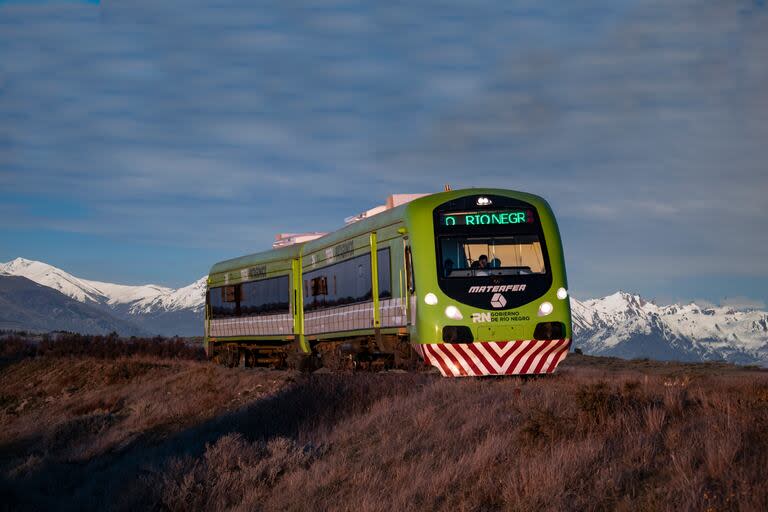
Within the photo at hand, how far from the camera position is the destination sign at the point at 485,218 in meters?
18.6

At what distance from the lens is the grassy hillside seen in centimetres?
944

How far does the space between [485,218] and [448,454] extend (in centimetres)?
780

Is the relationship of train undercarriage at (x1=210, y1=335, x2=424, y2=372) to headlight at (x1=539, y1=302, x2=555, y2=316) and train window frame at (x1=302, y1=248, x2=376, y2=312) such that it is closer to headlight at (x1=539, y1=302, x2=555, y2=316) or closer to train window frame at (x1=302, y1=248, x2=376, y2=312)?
train window frame at (x1=302, y1=248, x2=376, y2=312)

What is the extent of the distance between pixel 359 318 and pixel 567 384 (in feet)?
26.7

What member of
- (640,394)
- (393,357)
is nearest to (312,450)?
(640,394)

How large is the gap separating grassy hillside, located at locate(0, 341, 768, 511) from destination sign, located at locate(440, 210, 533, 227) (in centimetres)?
300

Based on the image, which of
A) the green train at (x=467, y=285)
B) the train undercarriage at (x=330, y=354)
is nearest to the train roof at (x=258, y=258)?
the train undercarriage at (x=330, y=354)

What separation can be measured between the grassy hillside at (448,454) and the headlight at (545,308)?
1765 mm

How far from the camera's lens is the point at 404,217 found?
19.2 metres

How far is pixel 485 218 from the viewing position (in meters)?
18.6

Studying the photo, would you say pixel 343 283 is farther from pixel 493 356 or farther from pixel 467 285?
pixel 493 356

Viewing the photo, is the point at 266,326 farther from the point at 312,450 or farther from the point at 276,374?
the point at 312,450

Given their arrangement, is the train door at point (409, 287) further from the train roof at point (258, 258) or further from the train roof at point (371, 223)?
the train roof at point (258, 258)

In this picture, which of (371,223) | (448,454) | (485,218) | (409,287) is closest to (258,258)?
(371,223)
